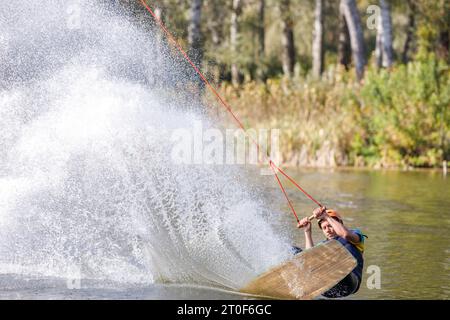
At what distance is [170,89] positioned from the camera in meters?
13.7

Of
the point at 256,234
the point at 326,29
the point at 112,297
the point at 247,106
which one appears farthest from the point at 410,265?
the point at 326,29

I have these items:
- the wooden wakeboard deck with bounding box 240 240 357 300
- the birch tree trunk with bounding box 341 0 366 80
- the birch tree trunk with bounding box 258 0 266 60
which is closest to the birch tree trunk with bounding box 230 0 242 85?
the birch tree trunk with bounding box 258 0 266 60

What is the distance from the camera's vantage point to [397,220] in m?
13.4

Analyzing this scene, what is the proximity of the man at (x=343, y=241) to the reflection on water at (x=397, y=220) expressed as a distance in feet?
0.64

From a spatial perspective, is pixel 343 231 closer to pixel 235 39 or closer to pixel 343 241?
pixel 343 241

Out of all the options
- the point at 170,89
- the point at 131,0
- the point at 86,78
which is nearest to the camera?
the point at 86,78

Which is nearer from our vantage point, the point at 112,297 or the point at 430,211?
the point at 112,297

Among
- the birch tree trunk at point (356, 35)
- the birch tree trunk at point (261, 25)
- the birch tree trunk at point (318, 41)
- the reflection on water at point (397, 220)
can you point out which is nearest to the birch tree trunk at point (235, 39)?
the birch tree trunk at point (261, 25)

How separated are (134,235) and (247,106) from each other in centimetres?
1370

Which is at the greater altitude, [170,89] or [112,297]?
[170,89]

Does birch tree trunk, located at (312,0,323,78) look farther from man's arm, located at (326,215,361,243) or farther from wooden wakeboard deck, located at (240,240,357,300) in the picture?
wooden wakeboard deck, located at (240,240,357,300)

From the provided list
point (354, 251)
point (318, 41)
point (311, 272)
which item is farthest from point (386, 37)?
point (311, 272)

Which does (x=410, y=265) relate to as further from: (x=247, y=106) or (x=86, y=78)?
(x=247, y=106)

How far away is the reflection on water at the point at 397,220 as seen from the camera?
927 centimetres
